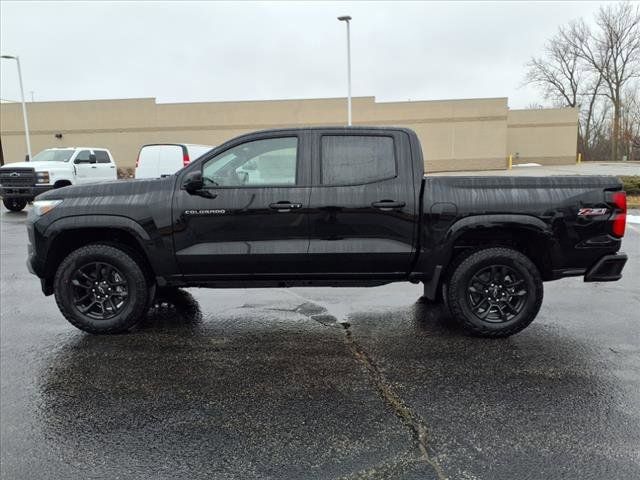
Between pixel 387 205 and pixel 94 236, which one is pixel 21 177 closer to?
pixel 94 236

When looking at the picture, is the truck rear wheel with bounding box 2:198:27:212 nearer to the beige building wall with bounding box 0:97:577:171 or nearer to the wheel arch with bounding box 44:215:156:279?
the wheel arch with bounding box 44:215:156:279

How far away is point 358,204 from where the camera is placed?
15.0ft

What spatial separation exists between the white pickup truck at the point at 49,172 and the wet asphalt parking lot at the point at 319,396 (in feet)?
37.9

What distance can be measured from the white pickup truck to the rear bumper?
44.7 feet

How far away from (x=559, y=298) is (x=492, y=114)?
3213cm

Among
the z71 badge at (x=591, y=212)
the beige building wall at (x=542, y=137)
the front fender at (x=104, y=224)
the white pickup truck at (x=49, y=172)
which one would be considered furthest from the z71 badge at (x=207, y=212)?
the beige building wall at (x=542, y=137)

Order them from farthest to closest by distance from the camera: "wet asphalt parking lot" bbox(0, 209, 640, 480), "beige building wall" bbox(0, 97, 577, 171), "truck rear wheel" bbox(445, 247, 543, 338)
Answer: "beige building wall" bbox(0, 97, 577, 171), "truck rear wheel" bbox(445, 247, 543, 338), "wet asphalt parking lot" bbox(0, 209, 640, 480)

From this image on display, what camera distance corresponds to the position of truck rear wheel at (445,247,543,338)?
4602mm

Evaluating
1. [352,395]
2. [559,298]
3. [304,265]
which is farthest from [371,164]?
[559,298]

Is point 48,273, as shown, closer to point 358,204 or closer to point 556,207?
point 358,204

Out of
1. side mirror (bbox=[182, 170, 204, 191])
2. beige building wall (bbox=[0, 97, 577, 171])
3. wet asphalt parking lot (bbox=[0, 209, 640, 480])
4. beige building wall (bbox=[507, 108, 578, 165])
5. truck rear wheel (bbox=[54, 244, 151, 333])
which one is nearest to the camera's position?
wet asphalt parking lot (bbox=[0, 209, 640, 480])

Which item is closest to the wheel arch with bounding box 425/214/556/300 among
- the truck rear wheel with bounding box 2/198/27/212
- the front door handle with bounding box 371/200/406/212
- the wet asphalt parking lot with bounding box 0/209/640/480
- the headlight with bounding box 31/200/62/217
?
the front door handle with bounding box 371/200/406/212

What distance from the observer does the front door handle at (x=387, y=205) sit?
15.0 ft

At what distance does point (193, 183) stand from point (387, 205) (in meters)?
1.74
